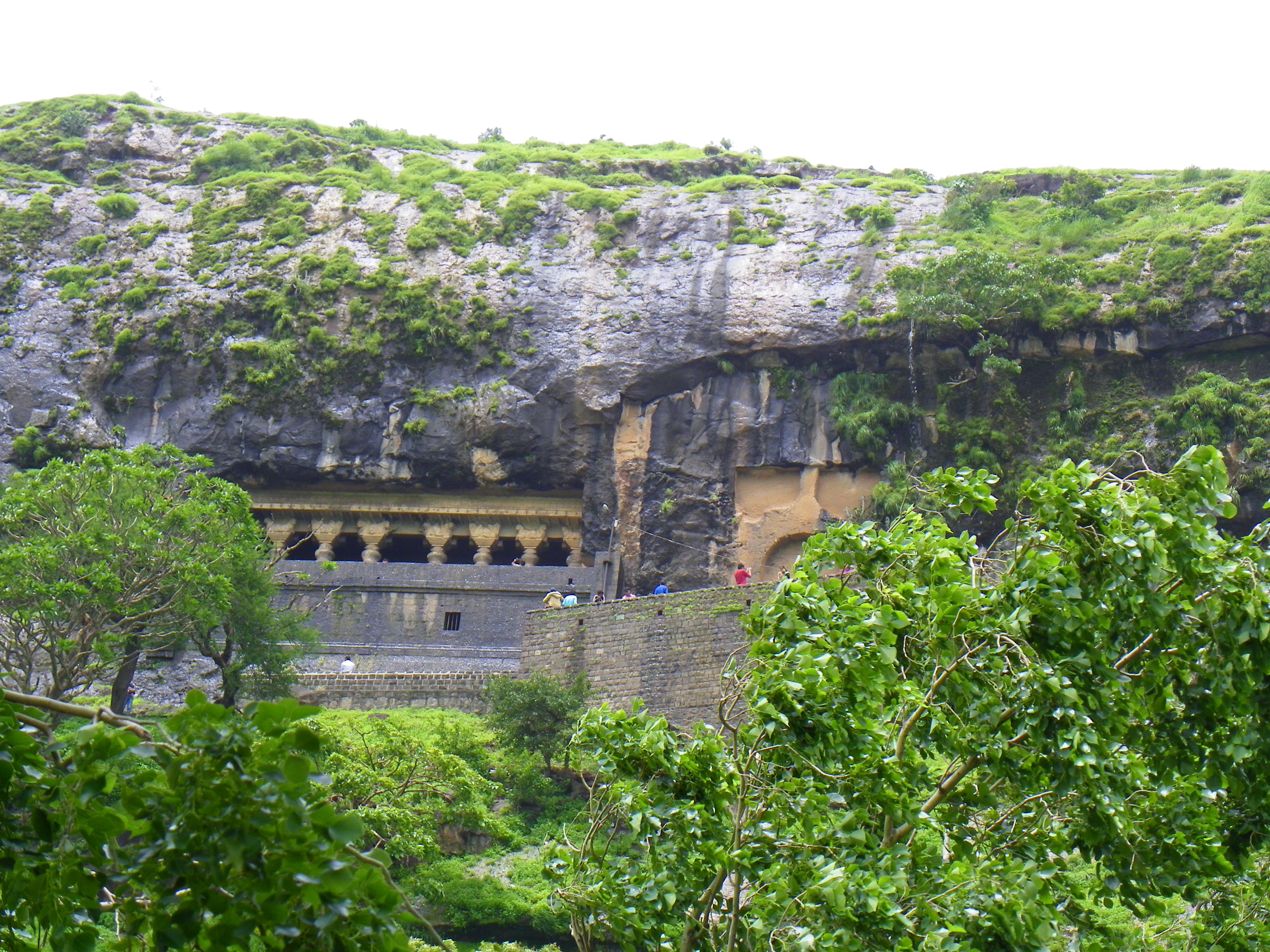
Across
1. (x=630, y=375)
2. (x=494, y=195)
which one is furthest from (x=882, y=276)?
(x=494, y=195)

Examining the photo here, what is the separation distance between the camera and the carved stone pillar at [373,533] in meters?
32.0

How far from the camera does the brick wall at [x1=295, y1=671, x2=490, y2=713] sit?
22.9 metres

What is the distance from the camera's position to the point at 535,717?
19.4 metres

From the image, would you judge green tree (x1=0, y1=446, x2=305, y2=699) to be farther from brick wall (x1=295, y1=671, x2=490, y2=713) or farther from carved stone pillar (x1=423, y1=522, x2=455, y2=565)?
carved stone pillar (x1=423, y1=522, x2=455, y2=565)

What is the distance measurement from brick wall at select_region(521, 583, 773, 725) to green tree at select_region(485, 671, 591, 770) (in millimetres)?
1399

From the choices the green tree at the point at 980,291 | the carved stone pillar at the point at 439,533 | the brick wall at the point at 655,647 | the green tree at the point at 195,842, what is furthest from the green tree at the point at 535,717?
the green tree at the point at 195,842

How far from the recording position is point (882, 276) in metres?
29.3

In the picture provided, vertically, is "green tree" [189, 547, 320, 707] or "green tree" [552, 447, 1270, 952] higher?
"green tree" [552, 447, 1270, 952]

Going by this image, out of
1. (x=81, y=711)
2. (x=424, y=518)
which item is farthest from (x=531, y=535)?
(x=81, y=711)

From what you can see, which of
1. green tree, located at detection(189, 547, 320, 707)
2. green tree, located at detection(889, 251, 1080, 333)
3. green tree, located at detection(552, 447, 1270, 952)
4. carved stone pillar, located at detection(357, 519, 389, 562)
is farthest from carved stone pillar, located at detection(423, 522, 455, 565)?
green tree, located at detection(552, 447, 1270, 952)

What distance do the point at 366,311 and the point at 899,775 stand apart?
25.6 meters

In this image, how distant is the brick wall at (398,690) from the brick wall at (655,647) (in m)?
1.15

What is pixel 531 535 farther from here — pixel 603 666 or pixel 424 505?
pixel 603 666

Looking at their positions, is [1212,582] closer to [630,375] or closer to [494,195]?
[630,375]
